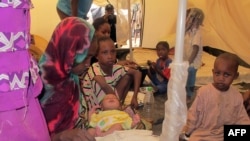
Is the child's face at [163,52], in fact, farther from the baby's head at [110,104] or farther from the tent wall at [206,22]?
the baby's head at [110,104]

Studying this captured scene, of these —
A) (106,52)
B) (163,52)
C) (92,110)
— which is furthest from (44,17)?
(92,110)

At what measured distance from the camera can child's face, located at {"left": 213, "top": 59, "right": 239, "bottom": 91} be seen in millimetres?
1480

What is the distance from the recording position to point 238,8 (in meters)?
2.80

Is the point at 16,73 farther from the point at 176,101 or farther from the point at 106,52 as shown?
the point at 106,52

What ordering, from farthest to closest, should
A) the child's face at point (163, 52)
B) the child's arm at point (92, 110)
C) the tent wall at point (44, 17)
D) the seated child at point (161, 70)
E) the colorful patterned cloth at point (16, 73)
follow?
the tent wall at point (44, 17) → the child's face at point (163, 52) → the seated child at point (161, 70) → the child's arm at point (92, 110) → the colorful patterned cloth at point (16, 73)

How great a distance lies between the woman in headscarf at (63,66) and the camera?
3.66 feet

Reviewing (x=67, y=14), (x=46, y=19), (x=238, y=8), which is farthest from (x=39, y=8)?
(x=238, y=8)

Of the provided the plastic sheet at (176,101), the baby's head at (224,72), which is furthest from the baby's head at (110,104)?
the plastic sheet at (176,101)

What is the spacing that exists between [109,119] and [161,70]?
1.06 metres

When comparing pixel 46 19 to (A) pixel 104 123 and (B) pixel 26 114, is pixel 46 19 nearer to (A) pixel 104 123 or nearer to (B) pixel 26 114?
(A) pixel 104 123

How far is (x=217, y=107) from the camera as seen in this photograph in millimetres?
1477

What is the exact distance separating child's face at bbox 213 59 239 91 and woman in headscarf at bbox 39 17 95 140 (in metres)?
0.59

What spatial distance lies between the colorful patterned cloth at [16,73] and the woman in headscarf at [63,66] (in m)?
0.32

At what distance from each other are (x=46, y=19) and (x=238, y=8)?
5.40ft
